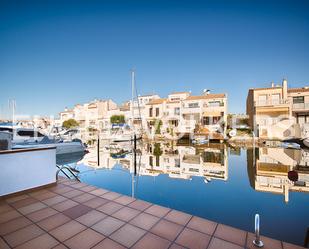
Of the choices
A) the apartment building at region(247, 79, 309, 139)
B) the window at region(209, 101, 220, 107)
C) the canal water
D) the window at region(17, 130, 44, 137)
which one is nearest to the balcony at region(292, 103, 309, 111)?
the apartment building at region(247, 79, 309, 139)

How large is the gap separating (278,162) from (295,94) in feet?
51.7

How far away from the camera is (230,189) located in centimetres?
554

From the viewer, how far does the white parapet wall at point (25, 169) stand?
10.8 ft

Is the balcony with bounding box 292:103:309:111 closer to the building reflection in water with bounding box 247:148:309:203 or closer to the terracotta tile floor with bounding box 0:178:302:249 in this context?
the building reflection in water with bounding box 247:148:309:203

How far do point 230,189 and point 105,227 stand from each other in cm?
468

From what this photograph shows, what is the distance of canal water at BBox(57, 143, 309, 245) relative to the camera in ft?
11.9

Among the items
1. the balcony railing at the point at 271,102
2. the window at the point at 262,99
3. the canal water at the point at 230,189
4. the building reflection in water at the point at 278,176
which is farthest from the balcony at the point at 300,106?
the canal water at the point at 230,189

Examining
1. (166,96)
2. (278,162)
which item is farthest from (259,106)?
(166,96)

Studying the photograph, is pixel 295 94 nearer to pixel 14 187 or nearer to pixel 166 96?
pixel 166 96

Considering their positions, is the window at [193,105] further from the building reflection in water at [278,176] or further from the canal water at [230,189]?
the canal water at [230,189]

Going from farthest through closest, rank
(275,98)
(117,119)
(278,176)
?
(117,119), (275,98), (278,176)

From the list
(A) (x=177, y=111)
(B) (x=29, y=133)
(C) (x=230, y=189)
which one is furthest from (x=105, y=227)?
(A) (x=177, y=111)

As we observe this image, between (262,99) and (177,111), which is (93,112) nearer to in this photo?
(177,111)

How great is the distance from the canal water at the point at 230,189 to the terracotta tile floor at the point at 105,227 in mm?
1484
